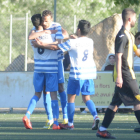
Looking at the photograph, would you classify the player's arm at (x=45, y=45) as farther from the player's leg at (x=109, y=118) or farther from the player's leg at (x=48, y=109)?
the player's leg at (x=109, y=118)

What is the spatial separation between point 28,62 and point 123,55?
1050cm

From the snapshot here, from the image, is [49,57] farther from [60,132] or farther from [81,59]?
[60,132]

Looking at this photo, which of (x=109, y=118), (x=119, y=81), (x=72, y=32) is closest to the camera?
(x=119, y=81)

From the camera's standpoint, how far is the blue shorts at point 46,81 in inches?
301

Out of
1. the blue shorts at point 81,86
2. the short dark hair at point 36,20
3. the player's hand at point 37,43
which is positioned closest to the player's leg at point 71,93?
the blue shorts at point 81,86

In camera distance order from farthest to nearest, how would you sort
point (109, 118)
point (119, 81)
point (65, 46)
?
1. point (65, 46)
2. point (109, 118)
3. point (119, 81)

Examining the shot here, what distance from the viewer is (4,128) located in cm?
790

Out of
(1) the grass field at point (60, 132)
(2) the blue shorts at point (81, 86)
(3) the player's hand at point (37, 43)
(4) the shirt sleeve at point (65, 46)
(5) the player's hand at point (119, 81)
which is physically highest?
(3) the player's hand at point (37, 43)

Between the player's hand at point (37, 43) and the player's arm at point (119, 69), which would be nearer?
the player's arm at point (119, 69)

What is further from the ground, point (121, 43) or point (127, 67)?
point (121, 43)

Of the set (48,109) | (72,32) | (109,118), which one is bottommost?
(48,109)

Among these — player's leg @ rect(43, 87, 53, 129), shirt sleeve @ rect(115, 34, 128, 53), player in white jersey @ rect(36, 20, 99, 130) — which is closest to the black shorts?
shirt sleeve @ rect(115, 34, 128, 53)

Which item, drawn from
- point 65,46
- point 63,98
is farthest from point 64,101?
point 65,46

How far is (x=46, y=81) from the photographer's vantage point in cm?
768
